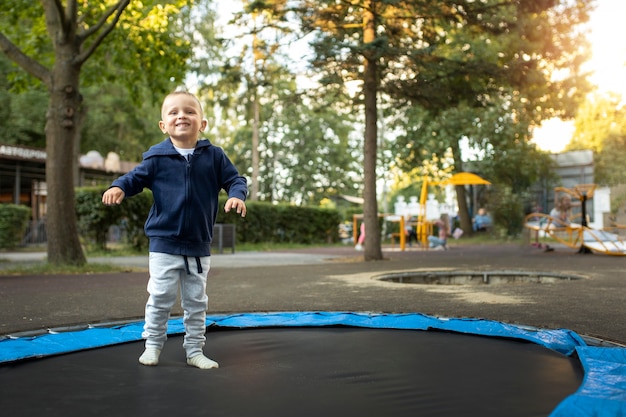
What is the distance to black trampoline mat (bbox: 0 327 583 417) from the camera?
1738 mm

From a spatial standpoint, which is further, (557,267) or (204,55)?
(204,55)

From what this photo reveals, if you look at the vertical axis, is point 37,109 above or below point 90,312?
above

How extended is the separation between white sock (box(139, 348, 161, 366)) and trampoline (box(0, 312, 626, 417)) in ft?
0.11

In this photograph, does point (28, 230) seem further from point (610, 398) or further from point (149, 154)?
point (610, 398)

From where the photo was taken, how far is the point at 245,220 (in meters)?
16.0

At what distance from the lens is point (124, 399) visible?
6.07 ft

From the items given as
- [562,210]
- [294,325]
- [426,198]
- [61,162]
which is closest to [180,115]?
[294,325]

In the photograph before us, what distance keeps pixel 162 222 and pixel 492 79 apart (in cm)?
835

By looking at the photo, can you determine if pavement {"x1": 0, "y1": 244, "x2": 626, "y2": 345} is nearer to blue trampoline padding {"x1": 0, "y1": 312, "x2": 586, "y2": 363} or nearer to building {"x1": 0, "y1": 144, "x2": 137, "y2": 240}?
blue trampoline padding {"x1": 0, "y1": 312, "x2": 586, "y2": 363}

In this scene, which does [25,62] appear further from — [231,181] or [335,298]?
[231,181]

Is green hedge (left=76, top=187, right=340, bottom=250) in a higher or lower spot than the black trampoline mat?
higher

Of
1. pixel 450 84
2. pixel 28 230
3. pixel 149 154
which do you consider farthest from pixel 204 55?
pixel 149 154

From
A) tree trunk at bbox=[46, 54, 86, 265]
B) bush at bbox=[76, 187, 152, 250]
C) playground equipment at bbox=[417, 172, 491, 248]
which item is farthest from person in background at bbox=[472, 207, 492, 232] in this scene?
tree trunk at bbox=[46, 54, 86, 265]

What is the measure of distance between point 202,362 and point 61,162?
6002mm
